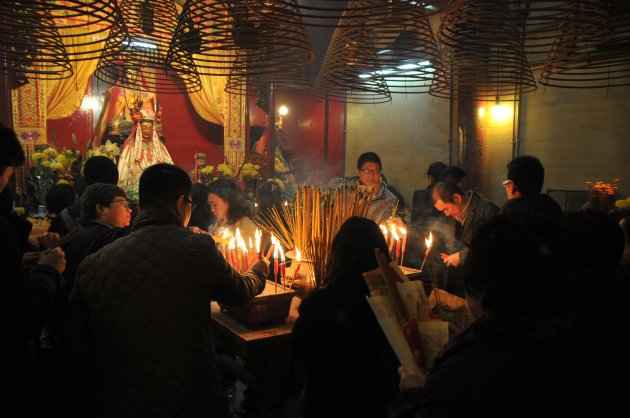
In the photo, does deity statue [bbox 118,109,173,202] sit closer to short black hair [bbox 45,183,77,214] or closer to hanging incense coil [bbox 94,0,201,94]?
short black hair [bbox 45,183,77,214]

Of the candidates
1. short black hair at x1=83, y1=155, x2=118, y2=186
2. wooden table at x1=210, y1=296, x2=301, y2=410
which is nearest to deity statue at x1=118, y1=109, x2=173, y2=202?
short black hair at x1=83, y1=155, x2=118, y2=186

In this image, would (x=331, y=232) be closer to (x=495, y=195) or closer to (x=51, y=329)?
(x=51, y=329)

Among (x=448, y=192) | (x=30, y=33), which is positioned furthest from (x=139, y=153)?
(x=448, y=192)

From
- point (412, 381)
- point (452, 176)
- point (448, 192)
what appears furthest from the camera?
point (452, 176)

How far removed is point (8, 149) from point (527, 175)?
9.40ft

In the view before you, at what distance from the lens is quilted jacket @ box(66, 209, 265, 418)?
1.75 meters

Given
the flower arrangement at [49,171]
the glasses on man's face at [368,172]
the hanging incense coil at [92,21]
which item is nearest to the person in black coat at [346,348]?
the hanging incense coil at [92,21]

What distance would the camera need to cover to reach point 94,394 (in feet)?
6.09

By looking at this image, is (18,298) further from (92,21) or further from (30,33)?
(92,21)

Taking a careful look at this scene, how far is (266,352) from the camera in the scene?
226 cm

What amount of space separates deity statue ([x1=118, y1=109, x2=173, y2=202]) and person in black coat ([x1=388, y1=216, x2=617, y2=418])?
253 inches

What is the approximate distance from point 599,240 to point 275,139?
8018mm

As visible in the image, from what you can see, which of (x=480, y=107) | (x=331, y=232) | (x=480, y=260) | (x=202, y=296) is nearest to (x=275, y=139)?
(x=480, y=107)

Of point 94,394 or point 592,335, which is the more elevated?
point 592,335
